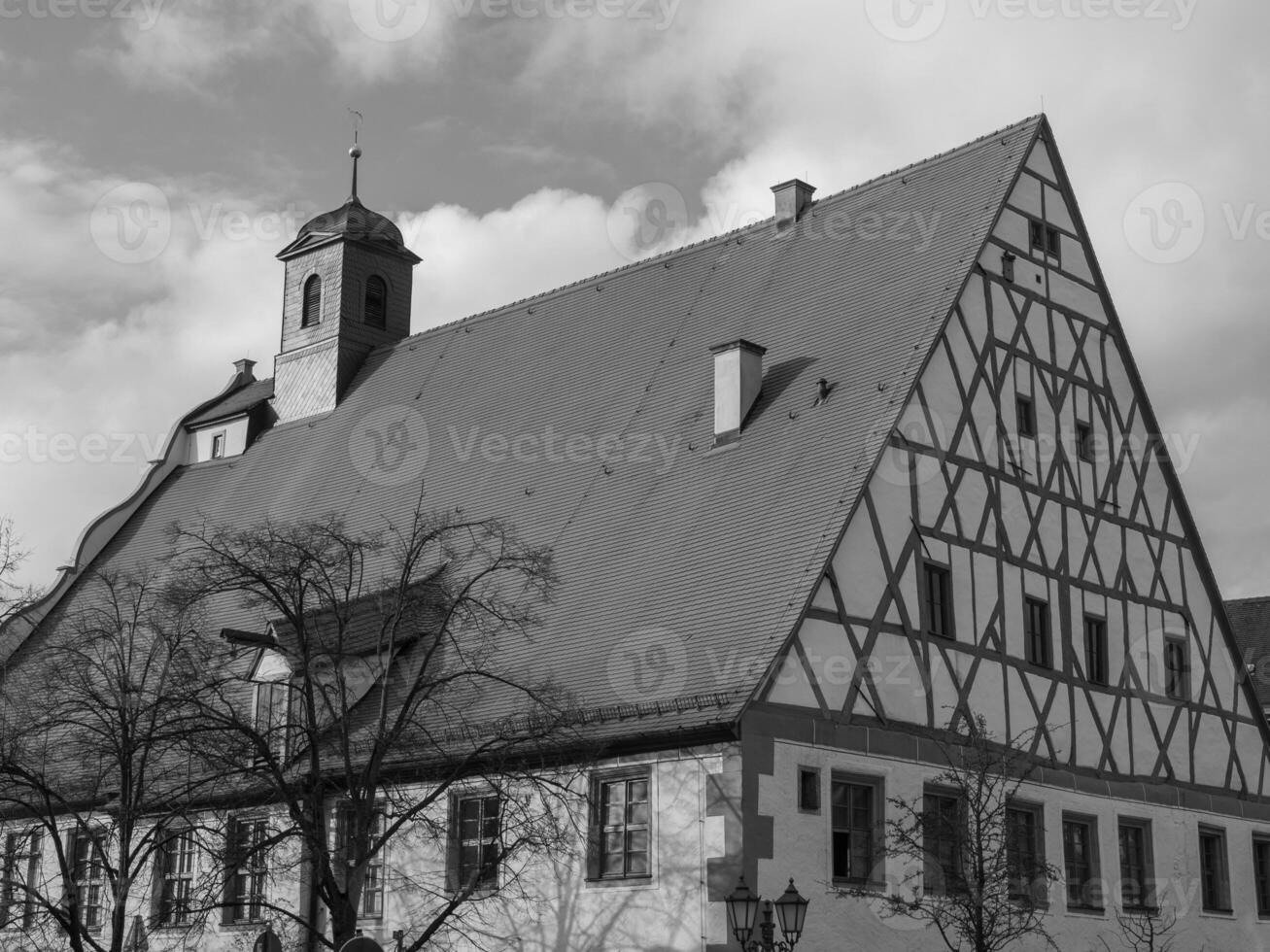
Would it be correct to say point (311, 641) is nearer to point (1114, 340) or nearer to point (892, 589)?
point (892, 589)

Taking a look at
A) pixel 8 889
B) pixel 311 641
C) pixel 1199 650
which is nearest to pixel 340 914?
pixel 311 641

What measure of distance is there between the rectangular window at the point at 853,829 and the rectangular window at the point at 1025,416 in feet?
22.0

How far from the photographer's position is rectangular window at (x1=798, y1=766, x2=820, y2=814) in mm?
20562

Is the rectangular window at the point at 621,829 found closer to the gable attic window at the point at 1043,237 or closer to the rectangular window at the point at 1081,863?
the rectangular window at the point at 1081,863

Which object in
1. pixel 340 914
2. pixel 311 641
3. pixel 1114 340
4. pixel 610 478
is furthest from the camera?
pixel 1114 340

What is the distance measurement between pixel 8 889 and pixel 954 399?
1437 cm

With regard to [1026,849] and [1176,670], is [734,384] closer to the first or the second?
[1026,849]

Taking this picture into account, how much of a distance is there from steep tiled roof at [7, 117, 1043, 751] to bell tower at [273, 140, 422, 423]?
1009 mm

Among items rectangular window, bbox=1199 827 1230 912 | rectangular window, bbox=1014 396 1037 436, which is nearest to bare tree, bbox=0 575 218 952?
rectangular window, bbox=1014 396 1037 436

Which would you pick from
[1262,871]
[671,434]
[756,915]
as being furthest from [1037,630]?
[756,915]

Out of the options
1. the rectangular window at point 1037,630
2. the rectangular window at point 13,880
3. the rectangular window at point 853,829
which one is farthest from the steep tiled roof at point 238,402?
the rectangular window at point 853,829

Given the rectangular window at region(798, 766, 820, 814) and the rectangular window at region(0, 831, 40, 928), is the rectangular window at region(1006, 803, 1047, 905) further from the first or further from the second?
the rectangular window at region(0, 831, 40, 928)

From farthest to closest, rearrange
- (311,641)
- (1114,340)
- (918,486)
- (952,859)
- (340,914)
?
(1114,340) < (918,486) < (952,859) < (311,641) < (340,914)

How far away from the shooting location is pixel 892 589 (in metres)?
22.3
